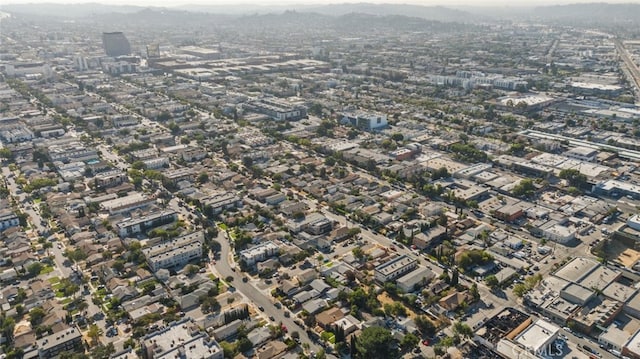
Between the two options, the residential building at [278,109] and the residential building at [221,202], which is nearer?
the residential building at [221,202]

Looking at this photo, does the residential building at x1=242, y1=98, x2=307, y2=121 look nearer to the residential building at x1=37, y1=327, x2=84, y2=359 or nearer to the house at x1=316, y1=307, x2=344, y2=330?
the house at x1=316, y1=307, x2=344, y2=330

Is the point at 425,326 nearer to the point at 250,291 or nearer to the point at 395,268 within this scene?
the point at 395,268

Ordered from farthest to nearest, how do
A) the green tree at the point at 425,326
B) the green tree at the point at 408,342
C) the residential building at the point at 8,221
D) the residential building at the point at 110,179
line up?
the residential building at the point at 110,179
the residential building at the point at 8,221
the green tree at the point at 425,326
the green tree at the point at 408,342

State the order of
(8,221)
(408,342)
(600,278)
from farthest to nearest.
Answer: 1. (8,221)
2. (600,278)
3. (408,342)

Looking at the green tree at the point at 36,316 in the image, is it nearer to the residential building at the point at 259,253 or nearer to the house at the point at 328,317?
the residential building at the point at 259,253

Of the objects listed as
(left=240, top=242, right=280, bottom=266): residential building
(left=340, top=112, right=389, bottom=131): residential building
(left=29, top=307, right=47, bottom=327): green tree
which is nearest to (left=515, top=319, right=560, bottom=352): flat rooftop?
(left=240, top=242, right=280, bottom=266): residential building

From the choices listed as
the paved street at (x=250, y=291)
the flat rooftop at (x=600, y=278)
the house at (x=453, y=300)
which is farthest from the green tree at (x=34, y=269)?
the flat rooftop at (x=600, y=278)

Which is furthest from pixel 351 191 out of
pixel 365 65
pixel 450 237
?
pixel 365 65

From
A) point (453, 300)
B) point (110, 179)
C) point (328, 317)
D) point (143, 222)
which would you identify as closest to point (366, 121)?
point (110, 179)
